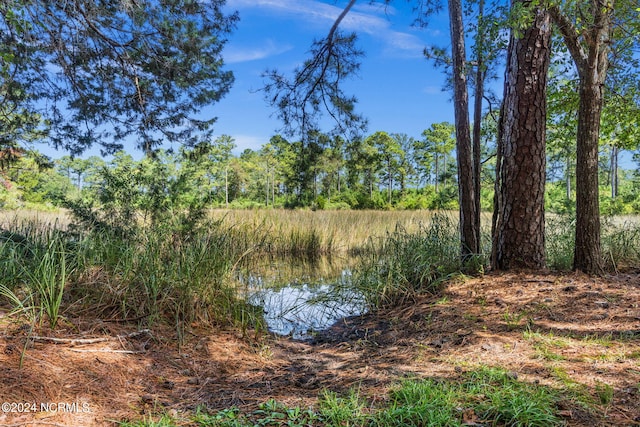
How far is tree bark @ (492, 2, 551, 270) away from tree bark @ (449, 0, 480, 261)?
1.02 metres

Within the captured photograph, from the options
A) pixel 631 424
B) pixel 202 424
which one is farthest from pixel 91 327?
pixel 631 424

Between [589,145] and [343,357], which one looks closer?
[343,357]

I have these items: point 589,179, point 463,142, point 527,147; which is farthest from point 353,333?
point 463,142

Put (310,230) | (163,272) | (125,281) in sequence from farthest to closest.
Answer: (310,230)
(163,272)
(125,281)

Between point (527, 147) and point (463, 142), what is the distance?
1206 mm

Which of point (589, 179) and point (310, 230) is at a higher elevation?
point (589, 179)

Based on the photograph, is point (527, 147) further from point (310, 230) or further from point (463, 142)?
point (310, 230)

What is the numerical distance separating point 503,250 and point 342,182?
28.6 m

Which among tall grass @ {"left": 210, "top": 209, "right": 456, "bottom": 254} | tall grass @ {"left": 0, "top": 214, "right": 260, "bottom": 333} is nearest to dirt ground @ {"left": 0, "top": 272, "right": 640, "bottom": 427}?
tall grass @ {"left": 0, "top": 214, "right": 260, "bottom": 333}

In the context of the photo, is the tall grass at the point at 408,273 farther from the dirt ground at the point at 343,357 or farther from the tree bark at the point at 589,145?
the tree bark at the point at 589,145

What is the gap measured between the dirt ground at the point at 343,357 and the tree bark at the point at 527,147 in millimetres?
443

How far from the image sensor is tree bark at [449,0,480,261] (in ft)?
16.3

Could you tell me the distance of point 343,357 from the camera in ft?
9.57

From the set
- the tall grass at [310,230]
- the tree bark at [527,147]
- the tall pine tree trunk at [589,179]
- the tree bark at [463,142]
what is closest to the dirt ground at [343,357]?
the tall pine tree trunk at [589,179]
